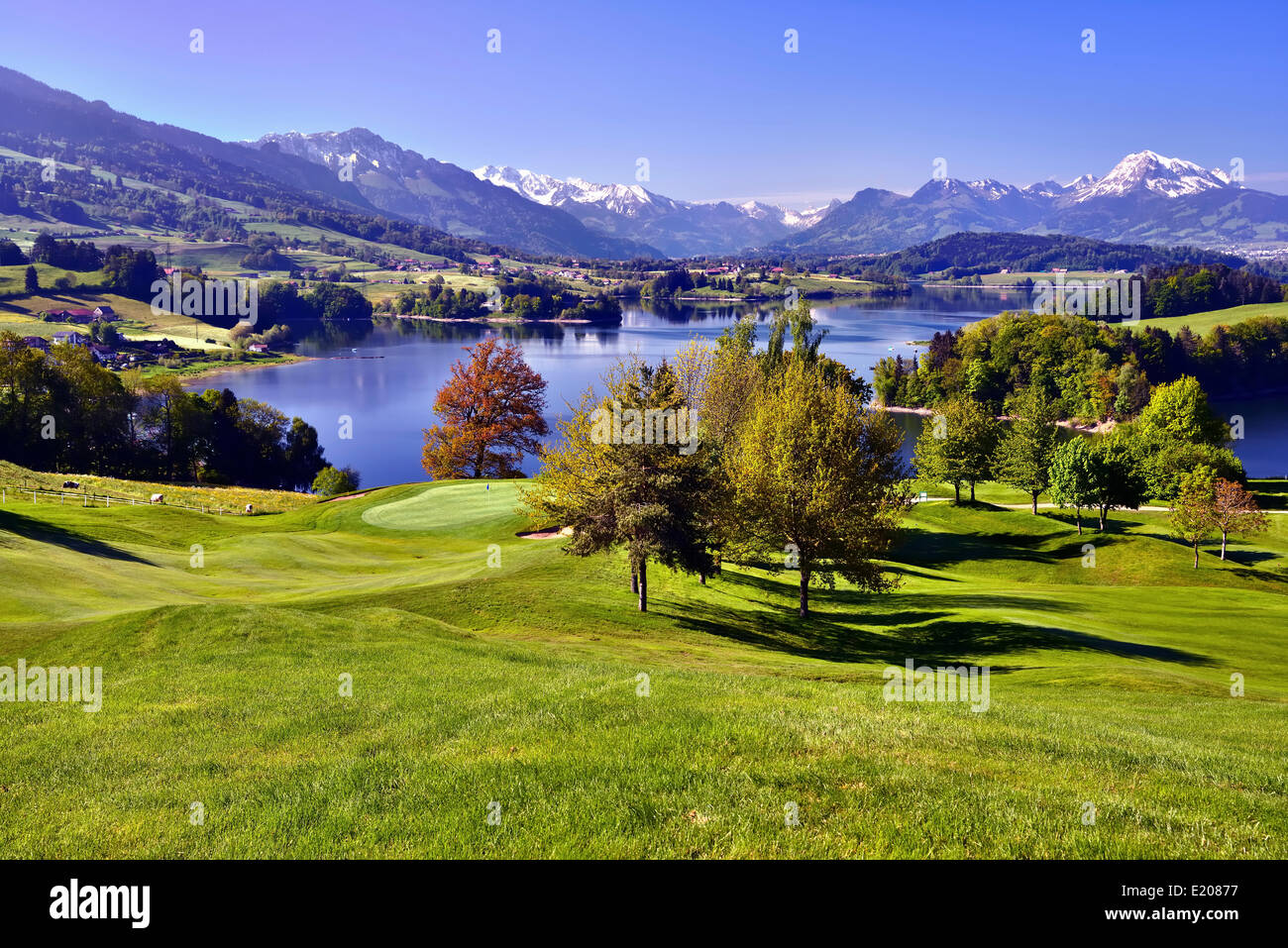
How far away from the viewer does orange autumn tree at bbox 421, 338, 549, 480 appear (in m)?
77.5

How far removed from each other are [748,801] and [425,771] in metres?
5.10

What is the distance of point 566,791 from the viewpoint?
9953 mm

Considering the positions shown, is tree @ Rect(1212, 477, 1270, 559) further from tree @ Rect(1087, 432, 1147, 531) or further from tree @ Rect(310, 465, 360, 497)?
tree @ Rect(310, 465, 360, 497)

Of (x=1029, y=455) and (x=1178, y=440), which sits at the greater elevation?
(x=1178, y=440)

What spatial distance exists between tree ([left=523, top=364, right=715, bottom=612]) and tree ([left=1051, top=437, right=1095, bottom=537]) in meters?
46.6

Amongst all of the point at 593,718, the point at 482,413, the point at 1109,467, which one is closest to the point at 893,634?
the point at 593,718

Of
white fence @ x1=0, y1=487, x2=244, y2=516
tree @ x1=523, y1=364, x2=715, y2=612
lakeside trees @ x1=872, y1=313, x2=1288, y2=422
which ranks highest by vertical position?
lakeside trees @ x1=872, y1=313, x2=1288, y2=422

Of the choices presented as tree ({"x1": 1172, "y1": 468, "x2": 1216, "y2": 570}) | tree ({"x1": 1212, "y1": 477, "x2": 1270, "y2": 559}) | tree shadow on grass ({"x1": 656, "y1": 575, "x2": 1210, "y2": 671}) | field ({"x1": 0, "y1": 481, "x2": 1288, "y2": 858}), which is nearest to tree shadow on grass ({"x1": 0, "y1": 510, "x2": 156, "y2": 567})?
field ({"x1": 0, "y1": 481, "x2": 1288, "y2": 858})

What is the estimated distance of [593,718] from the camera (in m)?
13.7

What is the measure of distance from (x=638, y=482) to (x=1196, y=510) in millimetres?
49349

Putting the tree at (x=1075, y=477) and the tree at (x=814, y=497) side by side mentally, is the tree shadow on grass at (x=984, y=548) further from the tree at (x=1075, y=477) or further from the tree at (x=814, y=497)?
the tree at (x=814, y=497)

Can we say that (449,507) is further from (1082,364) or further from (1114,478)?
(1082,364)
